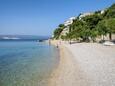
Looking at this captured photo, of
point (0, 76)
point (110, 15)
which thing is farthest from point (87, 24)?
point (0, 76)

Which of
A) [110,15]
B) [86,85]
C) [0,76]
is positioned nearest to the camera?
[86,85]

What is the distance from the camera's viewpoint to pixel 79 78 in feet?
58.2

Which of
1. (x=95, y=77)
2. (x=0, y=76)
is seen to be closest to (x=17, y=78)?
(x=0, y=76)

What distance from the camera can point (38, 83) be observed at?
18.2 meters

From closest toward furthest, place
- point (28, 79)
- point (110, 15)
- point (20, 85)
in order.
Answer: point (20, 85) → point (28, 79) → point (110, 15)

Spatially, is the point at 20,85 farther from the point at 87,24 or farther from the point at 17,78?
the point at 87,24

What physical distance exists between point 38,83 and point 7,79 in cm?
341

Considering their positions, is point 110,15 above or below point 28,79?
above

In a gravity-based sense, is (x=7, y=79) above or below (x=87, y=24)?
below

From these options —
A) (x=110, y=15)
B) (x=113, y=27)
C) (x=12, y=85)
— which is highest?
(x=110, y=15)

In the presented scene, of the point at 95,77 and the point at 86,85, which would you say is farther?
the point at 95,77

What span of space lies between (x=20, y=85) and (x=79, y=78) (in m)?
4.56

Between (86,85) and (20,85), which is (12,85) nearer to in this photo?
(20,85)

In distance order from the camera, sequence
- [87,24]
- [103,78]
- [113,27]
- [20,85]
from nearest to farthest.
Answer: [103,78] → [20,85] → [113,27] → [87,24]
